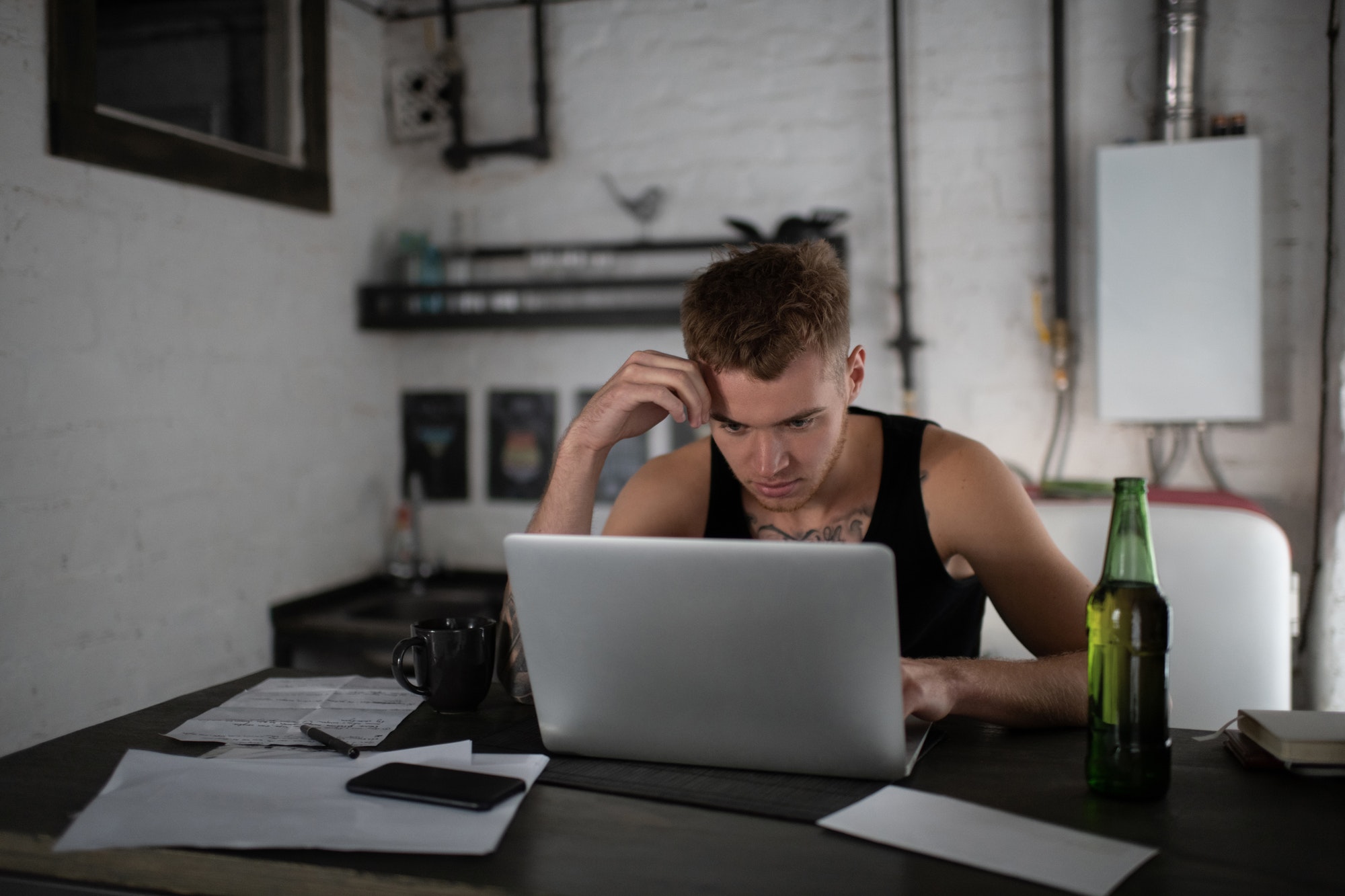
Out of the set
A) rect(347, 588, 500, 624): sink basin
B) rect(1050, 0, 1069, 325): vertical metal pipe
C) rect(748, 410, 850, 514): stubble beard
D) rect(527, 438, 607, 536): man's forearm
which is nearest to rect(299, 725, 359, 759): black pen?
rect(527, 438, 607, 536): man's forearm

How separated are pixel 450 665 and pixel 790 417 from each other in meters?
0.57

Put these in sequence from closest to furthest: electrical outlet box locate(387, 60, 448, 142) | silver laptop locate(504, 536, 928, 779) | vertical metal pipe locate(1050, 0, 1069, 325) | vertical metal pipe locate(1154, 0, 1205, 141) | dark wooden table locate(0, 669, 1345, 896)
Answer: dark wooden table locate(0, 669, 1345, 896)
silver laptop locate(504, 536, 928, 779)
vertical metal pipe locate(1154, 0, 1205, 141)
vertical metal pipe locate(1050, 0, 1069, 325)
electrical outlet box locate(387, 60, 448, 142)

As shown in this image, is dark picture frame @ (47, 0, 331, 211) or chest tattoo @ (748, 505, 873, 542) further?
dark picture frame @ (47, 0, 331, 211)

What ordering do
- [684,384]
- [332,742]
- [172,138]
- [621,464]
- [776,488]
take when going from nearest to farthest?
[332,742]
[684,384]
[776,488]
[172,138]
[621,464]

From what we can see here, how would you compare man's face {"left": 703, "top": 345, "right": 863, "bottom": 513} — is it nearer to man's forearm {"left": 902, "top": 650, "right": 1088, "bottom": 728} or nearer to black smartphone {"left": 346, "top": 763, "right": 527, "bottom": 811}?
man's forearm {"left": 902, "top": 650, "right": 1088, "bottom": 728}

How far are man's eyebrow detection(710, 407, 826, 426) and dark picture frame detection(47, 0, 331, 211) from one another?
5.06 feet

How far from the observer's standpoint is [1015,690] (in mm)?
1160

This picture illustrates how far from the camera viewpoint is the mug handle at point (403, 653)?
1.25 m

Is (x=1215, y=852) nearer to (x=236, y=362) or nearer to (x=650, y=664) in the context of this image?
(x=650, y=664)

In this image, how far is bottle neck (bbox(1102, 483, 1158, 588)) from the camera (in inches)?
38.2

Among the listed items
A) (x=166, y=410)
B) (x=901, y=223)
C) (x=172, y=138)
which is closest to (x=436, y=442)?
(x=166, y=410)

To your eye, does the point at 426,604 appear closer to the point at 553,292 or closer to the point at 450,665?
the point at 553,292

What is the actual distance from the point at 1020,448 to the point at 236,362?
199cm

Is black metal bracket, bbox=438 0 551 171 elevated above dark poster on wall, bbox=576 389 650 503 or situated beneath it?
elevated above
